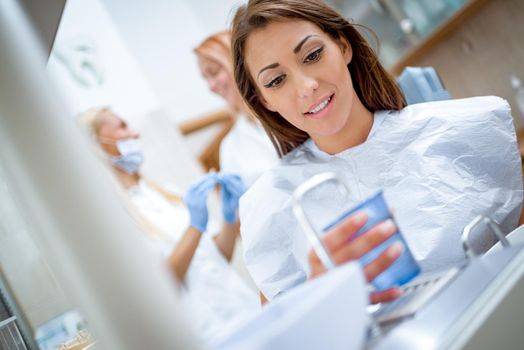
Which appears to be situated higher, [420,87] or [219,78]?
[219,78]

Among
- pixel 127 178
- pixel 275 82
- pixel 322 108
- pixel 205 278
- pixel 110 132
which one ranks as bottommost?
pixel 205 278

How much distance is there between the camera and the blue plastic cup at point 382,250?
64 centimetres

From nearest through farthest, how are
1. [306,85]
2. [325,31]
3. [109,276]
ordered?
[109,276], [306,85], [325,31]

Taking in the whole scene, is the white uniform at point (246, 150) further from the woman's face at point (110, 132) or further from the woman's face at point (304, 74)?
the woman's face at point (304, 74)

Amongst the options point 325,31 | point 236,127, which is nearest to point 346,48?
point 325,31

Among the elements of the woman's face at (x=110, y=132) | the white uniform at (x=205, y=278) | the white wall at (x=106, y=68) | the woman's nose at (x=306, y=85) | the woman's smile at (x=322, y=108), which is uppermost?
the white wall at (x=106, y=68)

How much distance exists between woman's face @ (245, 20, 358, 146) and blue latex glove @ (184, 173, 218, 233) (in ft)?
2.33

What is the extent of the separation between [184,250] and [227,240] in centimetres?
34

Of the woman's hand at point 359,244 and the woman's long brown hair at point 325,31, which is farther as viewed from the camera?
the woman's long brown hair at point 325,31

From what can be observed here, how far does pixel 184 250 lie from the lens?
1961 millimetres

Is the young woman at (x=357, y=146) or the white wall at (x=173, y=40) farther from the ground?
the white wall at (x=173, y=40)

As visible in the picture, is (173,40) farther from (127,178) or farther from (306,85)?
(306,85)

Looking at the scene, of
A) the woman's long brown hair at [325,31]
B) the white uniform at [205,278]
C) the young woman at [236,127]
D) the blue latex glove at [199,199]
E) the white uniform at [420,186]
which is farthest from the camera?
the young woman at [236,127]

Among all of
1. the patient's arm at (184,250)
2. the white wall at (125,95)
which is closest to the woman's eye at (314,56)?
the patient's arm at (184,250)
